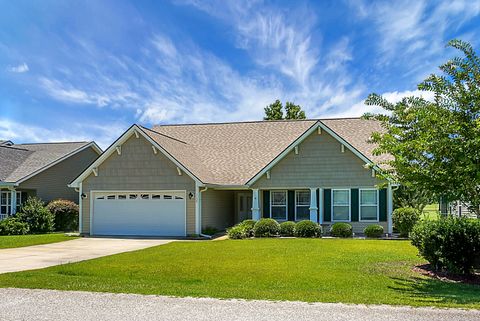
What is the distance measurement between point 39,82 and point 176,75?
22.1 ft

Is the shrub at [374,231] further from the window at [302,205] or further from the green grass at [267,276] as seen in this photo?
the green grass at [267,276]

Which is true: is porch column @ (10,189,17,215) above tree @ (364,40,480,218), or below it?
below

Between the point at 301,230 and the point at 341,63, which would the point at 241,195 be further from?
the point at 341,63

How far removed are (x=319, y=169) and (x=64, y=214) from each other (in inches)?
608

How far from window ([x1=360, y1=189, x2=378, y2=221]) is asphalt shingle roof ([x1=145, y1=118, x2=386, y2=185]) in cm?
189

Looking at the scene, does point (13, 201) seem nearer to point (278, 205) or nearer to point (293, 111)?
point (278, 205)

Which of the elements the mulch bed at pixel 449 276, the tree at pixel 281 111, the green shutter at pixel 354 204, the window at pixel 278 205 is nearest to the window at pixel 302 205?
the window at pixel 278 205

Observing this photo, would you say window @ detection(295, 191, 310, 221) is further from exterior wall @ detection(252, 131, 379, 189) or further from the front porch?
exterior wall @ detection(252, 131, 379, 189)

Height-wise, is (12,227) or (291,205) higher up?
(291,205)

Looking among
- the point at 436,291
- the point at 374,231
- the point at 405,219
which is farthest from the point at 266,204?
the point at 436,291

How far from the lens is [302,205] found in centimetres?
2498

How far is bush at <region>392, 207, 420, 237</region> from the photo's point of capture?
22.2m

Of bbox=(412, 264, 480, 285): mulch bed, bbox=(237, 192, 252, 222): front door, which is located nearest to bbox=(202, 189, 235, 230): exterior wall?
bbox=(237, 192, 252, 222): front door

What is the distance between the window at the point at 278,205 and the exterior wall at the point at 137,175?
431cm
